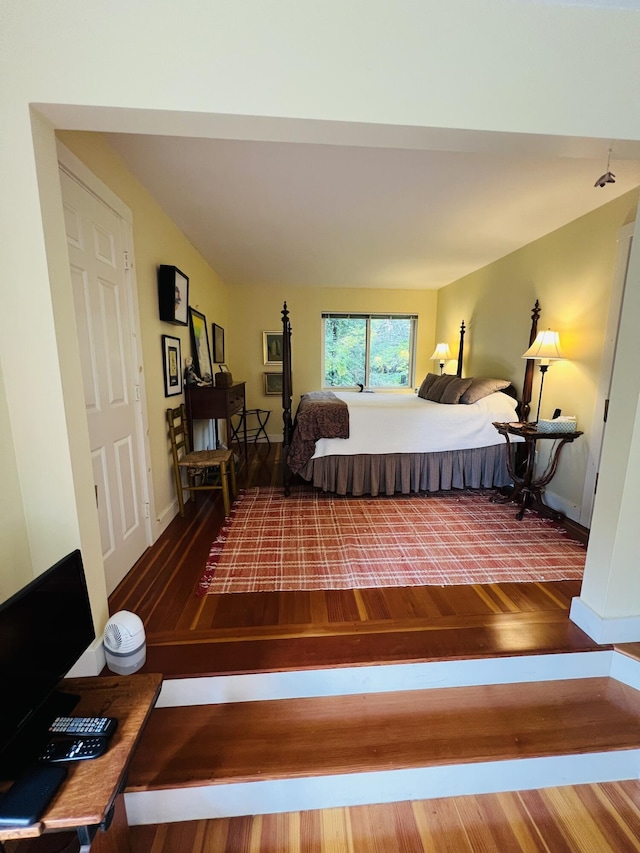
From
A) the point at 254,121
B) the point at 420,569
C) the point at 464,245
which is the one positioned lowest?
the point at 420,569

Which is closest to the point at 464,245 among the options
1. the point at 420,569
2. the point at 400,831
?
the point at 420,569

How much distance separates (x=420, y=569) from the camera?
2070 millimetres

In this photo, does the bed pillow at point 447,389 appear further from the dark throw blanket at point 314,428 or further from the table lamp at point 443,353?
the dark throw blanket at point 314,428

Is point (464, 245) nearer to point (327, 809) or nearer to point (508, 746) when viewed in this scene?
point (508, 746)

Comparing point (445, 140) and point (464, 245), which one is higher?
point (464, 245)

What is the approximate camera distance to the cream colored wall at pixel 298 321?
5105 millimetres

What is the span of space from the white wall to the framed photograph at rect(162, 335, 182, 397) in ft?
4.55

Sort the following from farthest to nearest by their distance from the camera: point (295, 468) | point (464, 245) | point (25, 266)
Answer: point (464, 245)
point (295, 468)
point (25, 266)

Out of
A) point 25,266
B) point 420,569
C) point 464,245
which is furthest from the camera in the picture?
point 464,245

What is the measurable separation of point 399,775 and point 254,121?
7.30ft

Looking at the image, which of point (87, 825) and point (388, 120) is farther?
point (388, 120)

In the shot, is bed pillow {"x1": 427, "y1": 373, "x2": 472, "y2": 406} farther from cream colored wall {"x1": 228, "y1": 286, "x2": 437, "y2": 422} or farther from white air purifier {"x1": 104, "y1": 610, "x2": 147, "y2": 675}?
white air purifier {"x1": 104, "y1": 610, "x2": 147, "y2": 675}

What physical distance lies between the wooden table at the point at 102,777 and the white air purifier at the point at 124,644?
15 cm

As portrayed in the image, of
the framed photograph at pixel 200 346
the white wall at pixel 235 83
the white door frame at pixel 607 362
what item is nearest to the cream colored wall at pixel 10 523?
the white wall at pixel 235 83
